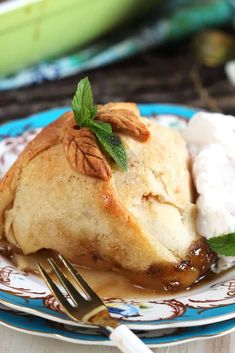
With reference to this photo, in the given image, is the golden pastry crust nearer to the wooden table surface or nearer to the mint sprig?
the mint sprig

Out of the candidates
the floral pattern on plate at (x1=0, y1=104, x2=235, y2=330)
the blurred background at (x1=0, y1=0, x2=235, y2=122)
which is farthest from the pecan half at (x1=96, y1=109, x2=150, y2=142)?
the blurred background at (x1=0, y1=0, x2=235, y2=122)

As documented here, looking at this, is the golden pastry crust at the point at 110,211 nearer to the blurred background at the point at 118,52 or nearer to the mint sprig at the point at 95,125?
the mint sprig at the point at 95,125

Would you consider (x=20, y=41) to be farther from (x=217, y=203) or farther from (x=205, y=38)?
(x=217, y=203)

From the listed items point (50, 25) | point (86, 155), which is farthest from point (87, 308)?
point (50, 25)

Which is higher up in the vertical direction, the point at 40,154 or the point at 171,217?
the point at 40,154

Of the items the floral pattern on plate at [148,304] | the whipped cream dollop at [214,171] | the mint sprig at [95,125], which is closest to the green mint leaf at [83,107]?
the mint sprig at [95,125]

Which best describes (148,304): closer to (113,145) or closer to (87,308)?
(87,308)

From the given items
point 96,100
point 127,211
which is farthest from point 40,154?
point 96,100
